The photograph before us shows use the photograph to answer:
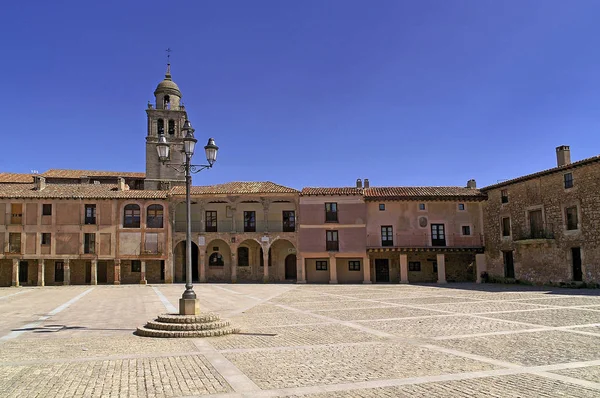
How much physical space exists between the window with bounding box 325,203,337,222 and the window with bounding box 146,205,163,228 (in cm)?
1387

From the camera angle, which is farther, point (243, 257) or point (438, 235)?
point (243, 257)

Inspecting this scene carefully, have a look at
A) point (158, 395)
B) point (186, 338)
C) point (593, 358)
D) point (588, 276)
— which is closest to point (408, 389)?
point (158, 395)

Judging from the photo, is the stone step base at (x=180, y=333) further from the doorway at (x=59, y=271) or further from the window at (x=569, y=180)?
the doorway at (x=59, y=271)

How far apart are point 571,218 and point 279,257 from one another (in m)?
22.7

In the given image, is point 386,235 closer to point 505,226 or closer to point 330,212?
point 330,212

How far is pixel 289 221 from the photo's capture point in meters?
40.2

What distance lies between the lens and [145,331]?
12.3 meters

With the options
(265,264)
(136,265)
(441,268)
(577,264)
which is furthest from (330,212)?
(577,264)

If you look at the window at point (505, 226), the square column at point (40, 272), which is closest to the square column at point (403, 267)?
the window at point (505, 226)

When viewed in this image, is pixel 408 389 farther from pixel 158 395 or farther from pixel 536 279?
pixel 536 279

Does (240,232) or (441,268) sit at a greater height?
(240,232)

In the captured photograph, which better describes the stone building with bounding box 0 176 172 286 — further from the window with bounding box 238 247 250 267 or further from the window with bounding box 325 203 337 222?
the window with bounding box 325 203 337 222

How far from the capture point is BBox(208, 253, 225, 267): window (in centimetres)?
4141

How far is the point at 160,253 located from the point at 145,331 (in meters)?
27.7
